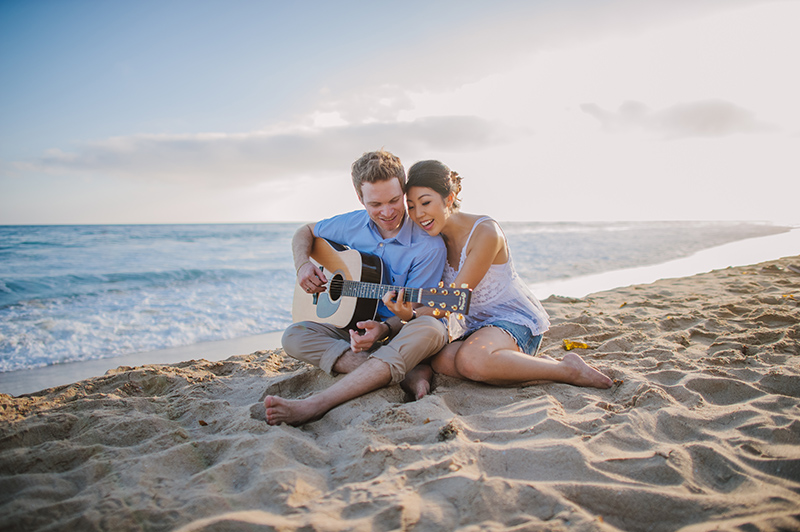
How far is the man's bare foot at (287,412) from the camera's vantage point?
2.27 meters

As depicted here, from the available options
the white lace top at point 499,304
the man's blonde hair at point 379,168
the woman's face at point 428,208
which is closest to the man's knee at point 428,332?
the white lace top at point 499,304

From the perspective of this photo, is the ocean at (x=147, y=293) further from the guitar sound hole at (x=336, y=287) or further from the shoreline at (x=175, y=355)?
the guitar sound hole at (x=336, y=287)

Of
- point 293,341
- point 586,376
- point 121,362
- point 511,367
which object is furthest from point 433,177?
point 121,362

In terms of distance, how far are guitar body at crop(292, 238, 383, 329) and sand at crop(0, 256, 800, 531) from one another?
502mm

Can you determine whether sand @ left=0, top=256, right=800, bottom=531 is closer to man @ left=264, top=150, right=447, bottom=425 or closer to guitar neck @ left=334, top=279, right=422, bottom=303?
man @ left=264, top=150, right=447, bottom=425

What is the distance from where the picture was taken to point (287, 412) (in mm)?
2277

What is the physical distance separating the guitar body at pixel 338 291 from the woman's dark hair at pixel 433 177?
0.71m

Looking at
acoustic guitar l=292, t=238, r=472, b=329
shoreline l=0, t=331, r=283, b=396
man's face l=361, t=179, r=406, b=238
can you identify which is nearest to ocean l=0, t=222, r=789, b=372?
shoreline l=0, t=331, r=283, b=396

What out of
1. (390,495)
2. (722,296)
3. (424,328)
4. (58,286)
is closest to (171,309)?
(58,286)

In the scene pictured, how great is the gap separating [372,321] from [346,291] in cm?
62

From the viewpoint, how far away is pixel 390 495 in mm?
1573

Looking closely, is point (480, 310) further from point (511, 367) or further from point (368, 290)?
point (368, 290)

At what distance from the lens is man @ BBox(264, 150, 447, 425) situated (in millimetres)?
2490

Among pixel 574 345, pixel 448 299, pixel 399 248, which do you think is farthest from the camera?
pixel 574 345
